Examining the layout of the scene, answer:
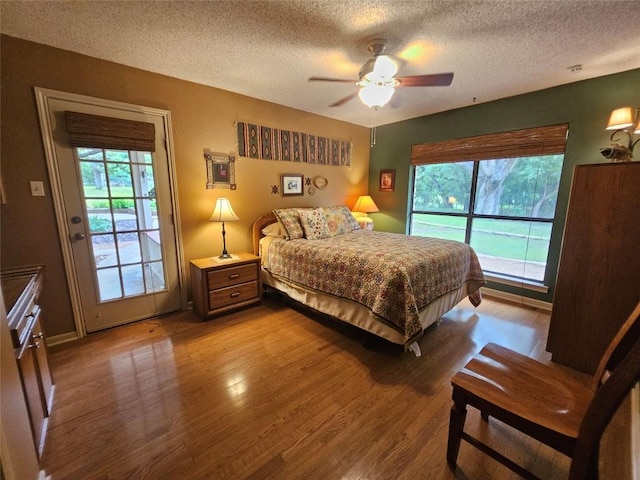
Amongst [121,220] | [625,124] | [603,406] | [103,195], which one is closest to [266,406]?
[603,406]

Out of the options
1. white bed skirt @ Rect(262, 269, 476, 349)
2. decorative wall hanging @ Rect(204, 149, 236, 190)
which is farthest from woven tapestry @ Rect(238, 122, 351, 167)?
white bed skirt @ Rect(262, 269, 476, 349)

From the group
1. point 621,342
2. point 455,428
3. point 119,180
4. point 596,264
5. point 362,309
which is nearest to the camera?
point 621,342

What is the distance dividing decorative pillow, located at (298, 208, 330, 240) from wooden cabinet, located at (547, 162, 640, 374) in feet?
7.28

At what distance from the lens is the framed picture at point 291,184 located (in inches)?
144

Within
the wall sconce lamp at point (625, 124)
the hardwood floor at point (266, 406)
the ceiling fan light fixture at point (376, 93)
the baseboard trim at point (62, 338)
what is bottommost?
the hardwood floor at point (266, 406)

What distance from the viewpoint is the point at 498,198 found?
11.3 feet

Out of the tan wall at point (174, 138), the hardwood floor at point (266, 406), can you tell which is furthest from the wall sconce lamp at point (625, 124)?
the tan wall at point (174, 138)

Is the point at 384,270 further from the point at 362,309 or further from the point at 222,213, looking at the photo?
the point at 222,213

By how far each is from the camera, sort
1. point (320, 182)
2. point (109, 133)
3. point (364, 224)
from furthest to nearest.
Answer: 1. point (364, 224)
2. point (320, 182)
3. point (109, 133)

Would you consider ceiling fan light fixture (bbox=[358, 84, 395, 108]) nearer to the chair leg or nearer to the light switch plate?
the chair leg

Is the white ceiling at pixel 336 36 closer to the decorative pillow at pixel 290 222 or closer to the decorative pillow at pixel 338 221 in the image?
the decorative pillow at pixel 290 222

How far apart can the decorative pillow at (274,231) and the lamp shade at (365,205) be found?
Result: 1.62 m

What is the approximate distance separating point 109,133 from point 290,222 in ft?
6.15

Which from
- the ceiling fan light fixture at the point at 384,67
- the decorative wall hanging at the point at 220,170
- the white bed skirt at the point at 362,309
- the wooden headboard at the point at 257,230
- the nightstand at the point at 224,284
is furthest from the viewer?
the wooden headboard at the point at 257,230
